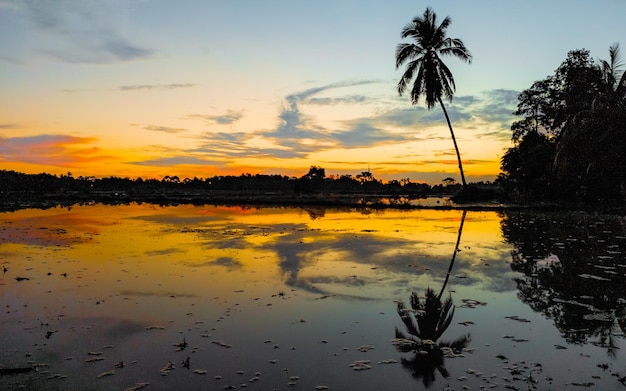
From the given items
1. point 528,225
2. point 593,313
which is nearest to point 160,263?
point 593,313

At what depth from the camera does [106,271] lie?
473 inches

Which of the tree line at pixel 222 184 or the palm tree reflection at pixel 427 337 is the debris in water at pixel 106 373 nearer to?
the palm tree reflection at pixel 427 337

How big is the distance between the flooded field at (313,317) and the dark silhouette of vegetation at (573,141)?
32.1ft

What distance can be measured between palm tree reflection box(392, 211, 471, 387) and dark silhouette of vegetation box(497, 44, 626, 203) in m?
19.6

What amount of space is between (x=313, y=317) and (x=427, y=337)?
80.9 inches

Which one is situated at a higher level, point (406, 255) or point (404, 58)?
point (404, 58)

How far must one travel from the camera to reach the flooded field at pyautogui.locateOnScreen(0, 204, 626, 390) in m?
5.61

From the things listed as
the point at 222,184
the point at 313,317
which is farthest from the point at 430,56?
the point at 222,184

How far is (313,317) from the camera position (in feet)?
26.4

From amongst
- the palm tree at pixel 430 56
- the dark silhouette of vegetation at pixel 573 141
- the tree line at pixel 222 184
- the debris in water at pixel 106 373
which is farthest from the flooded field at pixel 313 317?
the tree line at pixel 222 184

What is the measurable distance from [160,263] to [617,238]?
16.9 m

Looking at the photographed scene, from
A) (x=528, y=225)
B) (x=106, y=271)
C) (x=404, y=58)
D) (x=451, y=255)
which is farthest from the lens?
(x=404, y=58)

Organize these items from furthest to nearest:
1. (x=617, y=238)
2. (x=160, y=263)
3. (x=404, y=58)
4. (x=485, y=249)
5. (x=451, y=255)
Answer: (x=404, y=58) < (x=617, y=238) < (x=485, y=249) < (x=451, y=255) < (x=160, y=263)

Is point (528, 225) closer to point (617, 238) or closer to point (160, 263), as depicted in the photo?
point (617, 238)
